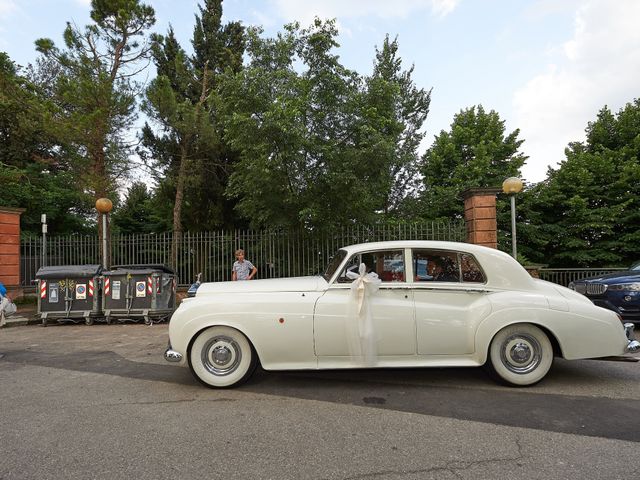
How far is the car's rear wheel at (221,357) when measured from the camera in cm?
430

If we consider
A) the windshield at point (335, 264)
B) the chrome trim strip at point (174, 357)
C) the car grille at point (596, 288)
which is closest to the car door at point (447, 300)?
the windshield at point (335, 264)

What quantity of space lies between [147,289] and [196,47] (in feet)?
42.8

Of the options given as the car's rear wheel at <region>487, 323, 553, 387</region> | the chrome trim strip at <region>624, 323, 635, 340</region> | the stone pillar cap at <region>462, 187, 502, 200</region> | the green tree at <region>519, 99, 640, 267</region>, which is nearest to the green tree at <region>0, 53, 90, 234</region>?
the stone pillar cap at <region>462, 187, 502, 200</region>

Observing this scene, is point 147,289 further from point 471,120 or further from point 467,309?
point 471,120

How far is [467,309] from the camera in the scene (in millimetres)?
4281

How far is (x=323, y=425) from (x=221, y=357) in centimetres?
150

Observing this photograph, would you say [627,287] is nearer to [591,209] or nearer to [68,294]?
[68,294]

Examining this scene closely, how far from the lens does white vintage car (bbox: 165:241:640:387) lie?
4184 mm

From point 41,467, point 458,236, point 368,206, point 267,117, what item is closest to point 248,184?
point 267,117

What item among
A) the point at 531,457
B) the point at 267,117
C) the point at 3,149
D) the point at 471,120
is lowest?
the point at 531,457

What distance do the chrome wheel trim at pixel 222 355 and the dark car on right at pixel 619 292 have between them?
691cm

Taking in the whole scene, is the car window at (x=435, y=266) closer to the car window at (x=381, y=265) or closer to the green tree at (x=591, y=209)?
the car window at (x=381, y=265)

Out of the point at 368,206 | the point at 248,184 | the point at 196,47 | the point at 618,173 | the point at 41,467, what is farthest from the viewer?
the point at 618,173

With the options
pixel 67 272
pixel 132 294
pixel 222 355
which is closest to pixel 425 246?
pixel 222 355
